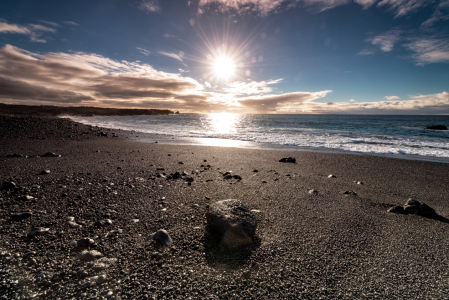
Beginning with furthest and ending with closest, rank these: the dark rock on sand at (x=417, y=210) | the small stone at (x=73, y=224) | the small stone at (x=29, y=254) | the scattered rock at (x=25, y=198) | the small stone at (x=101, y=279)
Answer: the dark rock on sand at (x=417, y=210) < the scattered rock at (x=25, y=198) < the small stone at (x=73, y=224) < the small stone at (x=29, y=254) < the small stone at (x=101, y=279)

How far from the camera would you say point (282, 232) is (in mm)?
3141

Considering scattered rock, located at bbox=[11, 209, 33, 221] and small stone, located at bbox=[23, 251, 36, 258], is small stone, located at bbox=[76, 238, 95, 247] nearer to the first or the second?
small stone, located at bbox=[23, 251, 36, 258]

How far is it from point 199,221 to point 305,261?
165 cm

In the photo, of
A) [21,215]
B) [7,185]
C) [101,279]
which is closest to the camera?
[101,279]

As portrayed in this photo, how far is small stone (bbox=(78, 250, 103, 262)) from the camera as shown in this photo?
2.35m

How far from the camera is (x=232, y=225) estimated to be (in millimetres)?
2797

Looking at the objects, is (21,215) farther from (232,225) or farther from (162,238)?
(232,225)

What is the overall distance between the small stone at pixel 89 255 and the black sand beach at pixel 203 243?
8 cm

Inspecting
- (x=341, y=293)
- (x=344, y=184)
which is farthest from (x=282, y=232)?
(x=344, y=184)

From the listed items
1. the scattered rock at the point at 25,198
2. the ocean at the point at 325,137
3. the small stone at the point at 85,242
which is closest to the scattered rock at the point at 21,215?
the scattered rock at the point at 25,198

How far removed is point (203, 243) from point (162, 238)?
1.83ft

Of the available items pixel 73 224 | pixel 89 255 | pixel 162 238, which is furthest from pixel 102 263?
pixel 73 224

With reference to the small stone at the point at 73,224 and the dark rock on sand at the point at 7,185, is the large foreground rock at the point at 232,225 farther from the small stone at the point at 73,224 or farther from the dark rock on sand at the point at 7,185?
the dark rock on sand at the point at 7,185

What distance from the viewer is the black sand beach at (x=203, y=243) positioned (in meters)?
2.08
